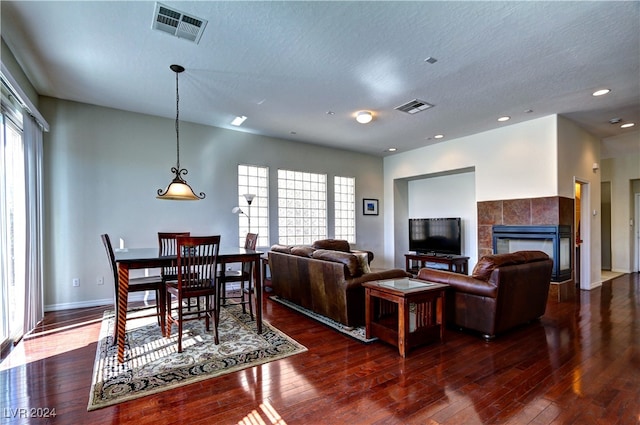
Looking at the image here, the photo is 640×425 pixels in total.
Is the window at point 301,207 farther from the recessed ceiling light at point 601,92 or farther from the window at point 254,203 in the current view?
the recessed ceiling light at point 601,92

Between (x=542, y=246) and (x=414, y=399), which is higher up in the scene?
(x=542, y=246)

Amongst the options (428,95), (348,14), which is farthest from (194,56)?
(428,95)

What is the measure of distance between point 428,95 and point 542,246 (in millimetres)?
3193

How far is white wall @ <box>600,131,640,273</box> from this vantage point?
23.8 ft

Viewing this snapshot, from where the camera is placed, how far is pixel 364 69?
135 inches

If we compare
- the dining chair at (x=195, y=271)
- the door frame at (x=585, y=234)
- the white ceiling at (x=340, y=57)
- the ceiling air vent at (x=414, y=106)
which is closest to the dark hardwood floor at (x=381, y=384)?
the dining chair at (x=195, y=271)

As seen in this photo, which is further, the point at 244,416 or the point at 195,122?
the point at 195,122

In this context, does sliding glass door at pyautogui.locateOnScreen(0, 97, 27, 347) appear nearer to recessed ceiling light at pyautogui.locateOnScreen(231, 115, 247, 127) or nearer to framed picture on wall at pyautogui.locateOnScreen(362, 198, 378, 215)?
recessed ceiling light at pyautogui.locateOnScreen(231, 115, 247, 127)

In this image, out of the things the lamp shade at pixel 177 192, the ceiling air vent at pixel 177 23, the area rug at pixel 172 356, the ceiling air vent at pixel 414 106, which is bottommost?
the area rug at pixel 172 356

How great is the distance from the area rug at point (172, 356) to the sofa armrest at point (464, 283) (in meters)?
1.66

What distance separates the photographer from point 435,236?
23.4ft

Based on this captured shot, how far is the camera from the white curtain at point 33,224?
3.49 metres

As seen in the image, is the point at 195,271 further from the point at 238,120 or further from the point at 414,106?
the point at 414,106

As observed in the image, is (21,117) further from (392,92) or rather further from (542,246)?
(542,246)
